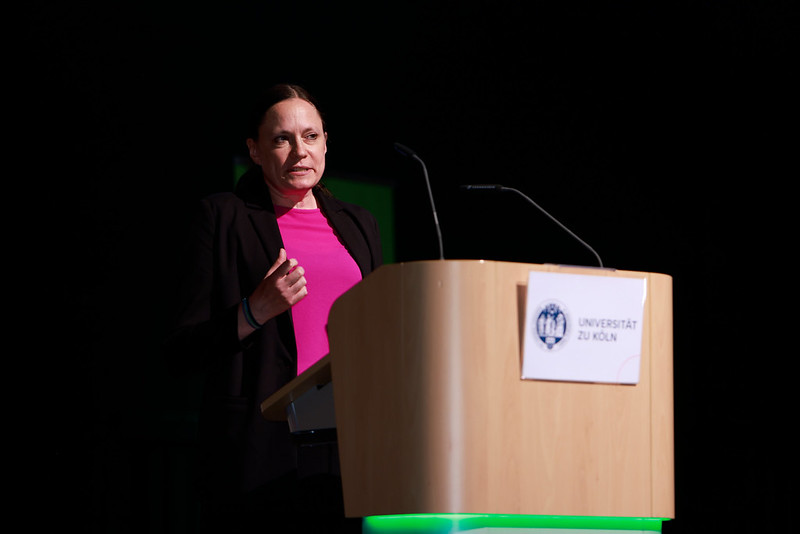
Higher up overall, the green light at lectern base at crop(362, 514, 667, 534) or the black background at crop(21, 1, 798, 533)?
the black background at crop(21, 1, 798, 533)

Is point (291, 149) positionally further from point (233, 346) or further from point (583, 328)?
point (583, 328)

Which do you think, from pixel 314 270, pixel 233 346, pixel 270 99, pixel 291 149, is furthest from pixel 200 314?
pixel 270 99

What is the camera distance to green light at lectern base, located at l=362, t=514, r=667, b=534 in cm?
159

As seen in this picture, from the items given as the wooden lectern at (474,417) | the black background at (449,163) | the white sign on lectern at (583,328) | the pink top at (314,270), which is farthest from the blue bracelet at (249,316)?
the black background at (449,163)

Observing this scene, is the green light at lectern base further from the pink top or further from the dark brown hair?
the dark brown hair

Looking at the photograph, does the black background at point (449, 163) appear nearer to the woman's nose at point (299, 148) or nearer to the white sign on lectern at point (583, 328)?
the woman's nose at point (299, 148)

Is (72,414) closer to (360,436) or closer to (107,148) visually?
(107,148)

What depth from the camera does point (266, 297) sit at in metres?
1.97

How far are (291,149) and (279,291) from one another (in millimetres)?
511

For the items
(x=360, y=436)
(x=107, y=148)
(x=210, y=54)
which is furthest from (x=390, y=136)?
(x=360, y=436)

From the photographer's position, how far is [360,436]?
1.71 meters

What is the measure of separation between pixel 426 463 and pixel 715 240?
94.9 inches

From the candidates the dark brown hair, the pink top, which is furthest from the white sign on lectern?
the dark brown hair

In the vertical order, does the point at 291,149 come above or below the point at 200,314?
above
